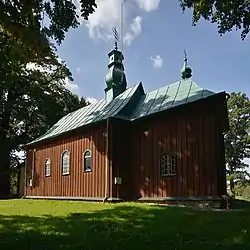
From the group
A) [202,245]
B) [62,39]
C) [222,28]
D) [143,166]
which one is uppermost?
[222,28]

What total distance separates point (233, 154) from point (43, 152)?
21346 mm

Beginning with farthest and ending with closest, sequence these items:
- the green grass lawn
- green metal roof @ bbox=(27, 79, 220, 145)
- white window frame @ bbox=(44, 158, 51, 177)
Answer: white window frame @ bbox=(44, 158, 51, 177), green metal roof @ bbox=(27, 79, 220, 145), the green grass lawn

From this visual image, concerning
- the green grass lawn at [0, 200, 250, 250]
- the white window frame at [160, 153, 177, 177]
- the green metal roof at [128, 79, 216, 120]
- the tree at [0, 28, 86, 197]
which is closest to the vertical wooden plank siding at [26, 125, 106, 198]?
the green metal roof at [128, 79, 216, 120]

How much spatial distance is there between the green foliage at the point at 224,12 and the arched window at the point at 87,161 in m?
9.33

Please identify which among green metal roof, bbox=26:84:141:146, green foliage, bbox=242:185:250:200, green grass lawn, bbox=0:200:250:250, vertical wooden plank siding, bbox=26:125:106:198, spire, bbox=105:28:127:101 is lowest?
green foliage, bbox=242:185:250:200

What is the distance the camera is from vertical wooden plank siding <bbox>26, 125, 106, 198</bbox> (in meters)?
17.4

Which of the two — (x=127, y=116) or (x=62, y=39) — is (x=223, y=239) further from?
(x=127, y=116)

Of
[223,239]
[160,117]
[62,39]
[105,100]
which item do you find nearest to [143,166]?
[160,117]

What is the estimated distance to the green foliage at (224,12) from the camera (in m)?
9.95

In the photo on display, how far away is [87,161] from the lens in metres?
18.4

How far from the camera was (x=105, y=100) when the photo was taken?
858 inches

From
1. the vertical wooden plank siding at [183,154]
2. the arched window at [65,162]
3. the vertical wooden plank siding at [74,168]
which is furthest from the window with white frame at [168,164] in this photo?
the arched window at [65,162]

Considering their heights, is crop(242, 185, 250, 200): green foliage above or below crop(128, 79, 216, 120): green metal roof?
below

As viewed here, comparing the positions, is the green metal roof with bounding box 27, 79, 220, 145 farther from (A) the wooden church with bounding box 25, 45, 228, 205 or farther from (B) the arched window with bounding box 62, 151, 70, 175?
(B) the arched window with bounding box 62, 151, 70, 175
